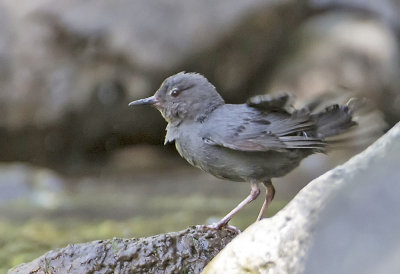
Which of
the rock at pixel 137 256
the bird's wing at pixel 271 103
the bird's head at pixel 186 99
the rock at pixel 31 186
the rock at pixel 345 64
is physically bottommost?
the rock at pixel 345 64

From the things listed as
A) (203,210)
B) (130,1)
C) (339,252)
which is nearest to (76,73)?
(130,1)

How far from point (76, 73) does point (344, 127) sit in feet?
19.2

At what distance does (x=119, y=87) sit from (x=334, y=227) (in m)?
7.27

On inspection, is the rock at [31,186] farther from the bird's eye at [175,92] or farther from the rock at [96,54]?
the bird's eye at [175,92]

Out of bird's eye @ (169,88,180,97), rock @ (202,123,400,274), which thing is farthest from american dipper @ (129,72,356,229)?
rock @ (202,123,400,274)

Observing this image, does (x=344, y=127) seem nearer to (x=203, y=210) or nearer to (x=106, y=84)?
(x=203, y=210)

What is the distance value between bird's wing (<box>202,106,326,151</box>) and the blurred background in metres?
3.87

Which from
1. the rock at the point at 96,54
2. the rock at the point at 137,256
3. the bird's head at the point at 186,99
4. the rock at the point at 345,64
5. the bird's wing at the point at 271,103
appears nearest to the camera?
the rock at the point at 137,256

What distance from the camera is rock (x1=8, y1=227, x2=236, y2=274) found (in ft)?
13.8

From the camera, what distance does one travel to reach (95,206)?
878 cm

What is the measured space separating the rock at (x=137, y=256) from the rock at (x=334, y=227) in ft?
1.95

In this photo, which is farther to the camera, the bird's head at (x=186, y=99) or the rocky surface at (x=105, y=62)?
the rocky surface at (x=105, y=62)

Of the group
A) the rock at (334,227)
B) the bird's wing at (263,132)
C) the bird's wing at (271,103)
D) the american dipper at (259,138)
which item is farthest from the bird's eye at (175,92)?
the rock at (334,227)

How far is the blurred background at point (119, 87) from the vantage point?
9594 mm
